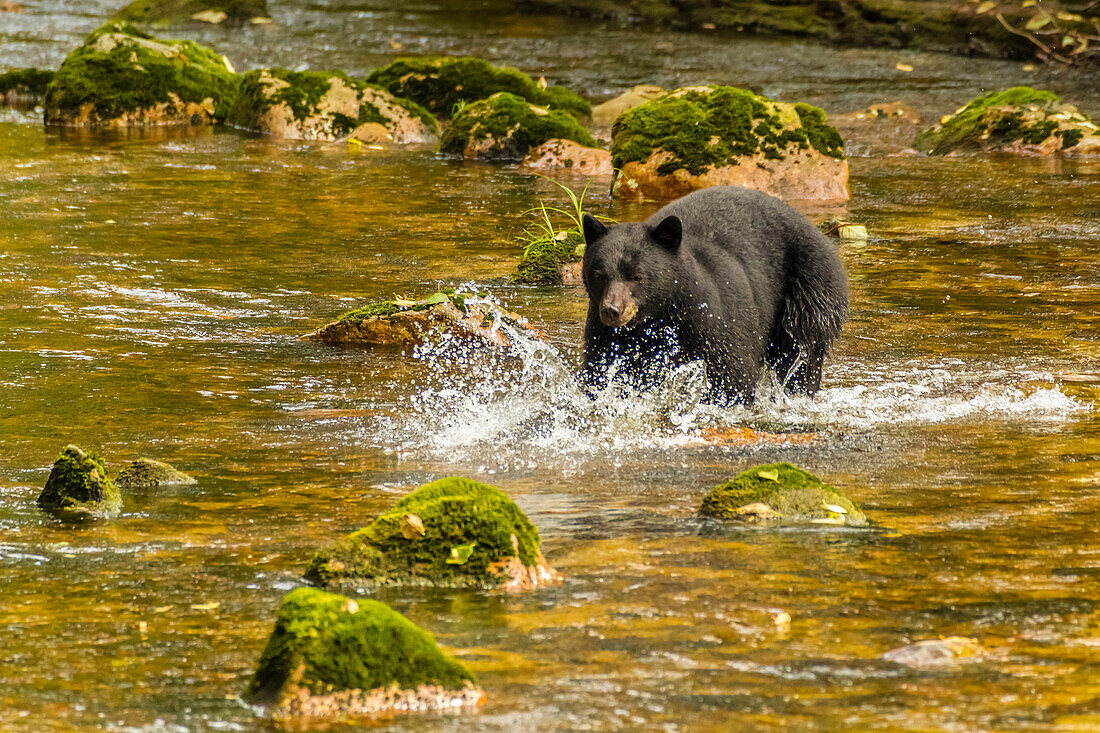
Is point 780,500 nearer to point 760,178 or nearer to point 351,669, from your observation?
point 351,669

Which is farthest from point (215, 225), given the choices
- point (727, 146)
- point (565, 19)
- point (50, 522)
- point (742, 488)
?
point (565, 19)

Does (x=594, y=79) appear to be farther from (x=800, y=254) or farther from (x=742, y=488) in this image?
(x=742, y=488)

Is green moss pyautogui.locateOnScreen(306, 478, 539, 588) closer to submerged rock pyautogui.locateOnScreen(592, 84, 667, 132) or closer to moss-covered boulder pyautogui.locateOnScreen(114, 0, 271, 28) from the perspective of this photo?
submerged rock pyautogui.locateOnScreen(592, 84, 667, 132)

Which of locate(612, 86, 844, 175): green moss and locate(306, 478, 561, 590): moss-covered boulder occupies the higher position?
locate(612, 86, 844, 175): green moss

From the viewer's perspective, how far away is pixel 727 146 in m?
14.0

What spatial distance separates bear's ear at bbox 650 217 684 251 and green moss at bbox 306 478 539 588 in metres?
2.41

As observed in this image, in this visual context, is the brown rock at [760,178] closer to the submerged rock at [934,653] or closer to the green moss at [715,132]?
the green moss at [715,132]

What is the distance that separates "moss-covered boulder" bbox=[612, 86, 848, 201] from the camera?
13.9 meters

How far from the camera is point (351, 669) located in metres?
3.65

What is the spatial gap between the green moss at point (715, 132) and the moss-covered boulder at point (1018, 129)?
10.2ft

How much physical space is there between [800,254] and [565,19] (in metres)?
23.5

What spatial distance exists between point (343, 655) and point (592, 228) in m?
3.69

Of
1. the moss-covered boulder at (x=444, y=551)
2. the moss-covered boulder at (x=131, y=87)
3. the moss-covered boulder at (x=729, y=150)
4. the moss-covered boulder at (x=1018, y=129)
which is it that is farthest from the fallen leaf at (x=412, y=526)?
the moss-covered boulder at (x=131, y=87)

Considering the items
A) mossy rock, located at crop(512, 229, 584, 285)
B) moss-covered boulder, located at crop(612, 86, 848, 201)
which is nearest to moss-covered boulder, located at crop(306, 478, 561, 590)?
mossy rock, located at crop(512, 229, 584, 285)
